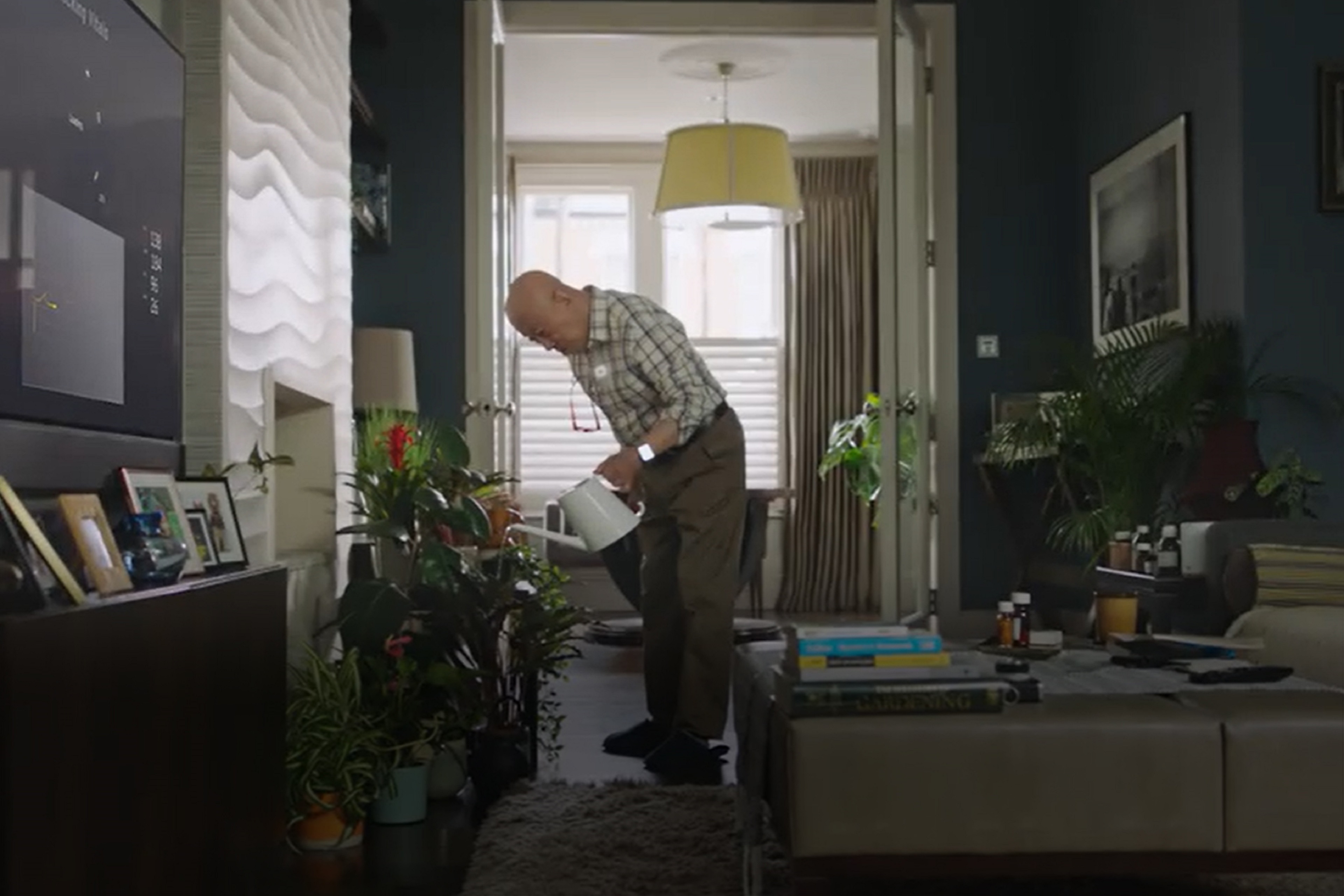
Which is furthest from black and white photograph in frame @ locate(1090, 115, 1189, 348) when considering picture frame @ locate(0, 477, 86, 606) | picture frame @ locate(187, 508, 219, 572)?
picture frame @ locate(0, 477, 86, 606)

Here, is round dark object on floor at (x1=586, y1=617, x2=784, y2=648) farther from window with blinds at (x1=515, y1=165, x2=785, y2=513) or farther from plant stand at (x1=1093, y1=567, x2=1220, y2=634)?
plant stand at (x1=1093, y1=567, x2=1220, y2=634)

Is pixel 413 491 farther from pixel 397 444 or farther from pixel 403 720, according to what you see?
pixel 403 720

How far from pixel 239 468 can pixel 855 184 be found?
6.25 m

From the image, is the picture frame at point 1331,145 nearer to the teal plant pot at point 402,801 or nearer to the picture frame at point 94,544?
the teal plant pot at point 402,801

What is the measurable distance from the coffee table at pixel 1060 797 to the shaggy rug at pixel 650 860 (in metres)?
0.40

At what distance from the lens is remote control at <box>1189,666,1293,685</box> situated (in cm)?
228

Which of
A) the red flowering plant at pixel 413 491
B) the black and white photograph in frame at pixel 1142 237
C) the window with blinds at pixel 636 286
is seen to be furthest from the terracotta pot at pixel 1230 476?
the window with blinds at pixel 636 286

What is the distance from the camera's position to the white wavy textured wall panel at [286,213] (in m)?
2.87

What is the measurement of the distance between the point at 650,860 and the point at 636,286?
6.33 m

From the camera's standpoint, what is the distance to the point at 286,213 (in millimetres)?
3324

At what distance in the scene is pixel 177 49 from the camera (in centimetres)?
257

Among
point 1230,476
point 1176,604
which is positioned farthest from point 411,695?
point 1230,476

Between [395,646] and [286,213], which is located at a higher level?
[286,213]

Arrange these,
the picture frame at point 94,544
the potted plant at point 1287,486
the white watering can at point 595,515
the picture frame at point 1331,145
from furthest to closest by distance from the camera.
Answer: the picture frame at point 1331,145 < the potted plant at point 1287,486 < the white watering can at point 595,515 < the picture frame at point 94,544
